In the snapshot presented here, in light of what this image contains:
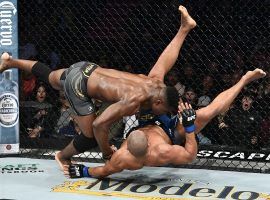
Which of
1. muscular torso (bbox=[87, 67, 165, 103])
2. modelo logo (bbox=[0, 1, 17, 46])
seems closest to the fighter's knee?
→ muscular torso (bbox=[87, 67, 165, 103])

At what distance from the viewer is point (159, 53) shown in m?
4.77

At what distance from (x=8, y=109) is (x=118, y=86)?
41.9 inches

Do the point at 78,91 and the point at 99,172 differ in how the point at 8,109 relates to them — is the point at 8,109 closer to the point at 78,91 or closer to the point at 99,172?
the point at 78,91

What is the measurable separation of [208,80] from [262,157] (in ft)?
2.91

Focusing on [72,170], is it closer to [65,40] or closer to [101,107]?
[101,107]

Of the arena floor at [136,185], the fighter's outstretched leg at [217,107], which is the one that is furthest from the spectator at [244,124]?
the fighter's outstretched leg at [217,107]

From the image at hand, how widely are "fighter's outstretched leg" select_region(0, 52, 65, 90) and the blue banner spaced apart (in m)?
0.25

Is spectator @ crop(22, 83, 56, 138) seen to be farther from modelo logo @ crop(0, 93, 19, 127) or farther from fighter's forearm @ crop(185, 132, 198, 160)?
fighter's forearm @ crop(185, 132, 198, 160)

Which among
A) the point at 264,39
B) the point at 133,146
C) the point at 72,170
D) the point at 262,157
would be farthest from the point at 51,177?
the point at 264,39

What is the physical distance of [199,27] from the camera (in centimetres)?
475

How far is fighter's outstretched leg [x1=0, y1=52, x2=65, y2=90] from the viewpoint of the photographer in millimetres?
3432

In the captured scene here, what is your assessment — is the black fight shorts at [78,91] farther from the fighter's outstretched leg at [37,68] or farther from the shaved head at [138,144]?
the shaved head at [138,144]

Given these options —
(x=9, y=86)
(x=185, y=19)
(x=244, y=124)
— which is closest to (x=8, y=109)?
(x=9, y=86)

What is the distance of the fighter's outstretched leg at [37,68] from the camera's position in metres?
3.43
